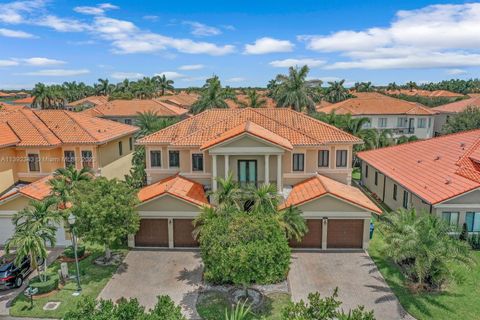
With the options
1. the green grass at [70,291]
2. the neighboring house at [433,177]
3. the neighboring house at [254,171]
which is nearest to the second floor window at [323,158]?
the neighboring house at [254,171]

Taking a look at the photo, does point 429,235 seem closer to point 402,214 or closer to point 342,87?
point 402,214

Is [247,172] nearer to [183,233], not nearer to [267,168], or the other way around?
[267,168]

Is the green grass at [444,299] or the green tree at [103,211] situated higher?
the green tree at [103,211]

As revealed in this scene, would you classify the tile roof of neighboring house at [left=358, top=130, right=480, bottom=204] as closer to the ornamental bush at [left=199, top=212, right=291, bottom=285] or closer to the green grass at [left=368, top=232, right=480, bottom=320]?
the green grass at [left=368, top=232, right=480, bottom=320]

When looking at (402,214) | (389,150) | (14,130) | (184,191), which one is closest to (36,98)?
(14,130)

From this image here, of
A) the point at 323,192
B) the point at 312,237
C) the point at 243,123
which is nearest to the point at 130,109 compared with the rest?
the point at 243,123

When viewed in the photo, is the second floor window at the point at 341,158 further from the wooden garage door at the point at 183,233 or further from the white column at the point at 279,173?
the wooden garage door at the point at 183,233

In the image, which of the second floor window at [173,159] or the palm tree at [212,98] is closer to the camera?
the second floor window at [173,159]
